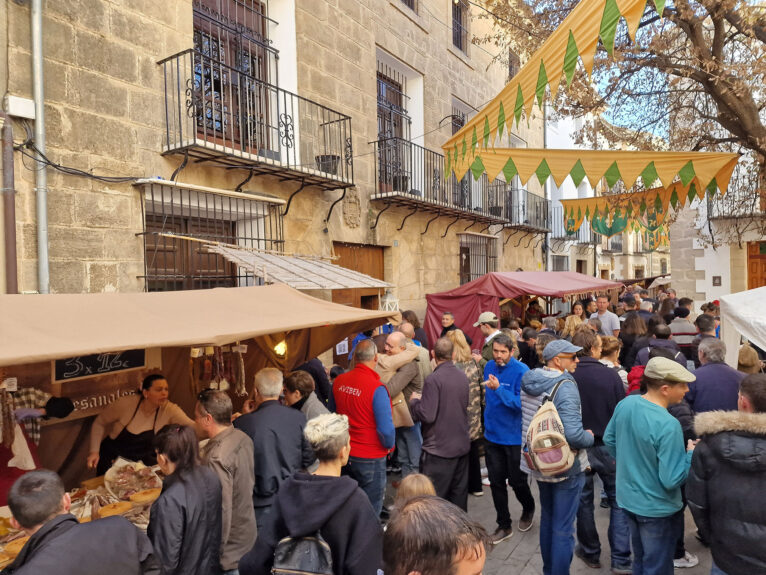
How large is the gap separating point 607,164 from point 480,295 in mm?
3580

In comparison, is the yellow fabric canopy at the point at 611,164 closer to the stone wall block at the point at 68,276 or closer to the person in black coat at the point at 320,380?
the person in black coat at the point at 320,380

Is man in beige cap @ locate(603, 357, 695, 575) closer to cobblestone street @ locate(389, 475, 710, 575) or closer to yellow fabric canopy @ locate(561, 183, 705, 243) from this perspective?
cobblestone street @ locate(389, 475, 710, 575)

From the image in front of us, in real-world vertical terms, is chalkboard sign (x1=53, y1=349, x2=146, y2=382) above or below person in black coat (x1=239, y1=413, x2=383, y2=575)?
above

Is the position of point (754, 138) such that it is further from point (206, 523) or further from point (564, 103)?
point (206, 523)

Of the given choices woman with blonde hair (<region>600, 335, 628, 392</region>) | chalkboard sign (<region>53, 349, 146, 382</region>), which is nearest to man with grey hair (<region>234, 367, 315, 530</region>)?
chalkboard sign (<region>53, 349, 146, 382</region>)

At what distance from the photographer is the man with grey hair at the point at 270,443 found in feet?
11.3

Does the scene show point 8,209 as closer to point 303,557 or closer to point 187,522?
point 187,522

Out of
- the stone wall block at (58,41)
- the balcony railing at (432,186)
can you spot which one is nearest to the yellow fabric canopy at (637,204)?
the balcony railing at (432,186)

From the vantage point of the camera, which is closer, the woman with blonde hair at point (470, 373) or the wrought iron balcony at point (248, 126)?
the woman with blonde hair at point (470, 373)

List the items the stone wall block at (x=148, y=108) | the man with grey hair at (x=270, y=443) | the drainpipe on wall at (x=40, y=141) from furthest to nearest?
the stone wall block at (x=148, y=108)
the drainpipe on wall at (x=40, y=141)
the man with grey hair at (x=270, y=443)

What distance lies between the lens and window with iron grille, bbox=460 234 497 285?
1280 cm

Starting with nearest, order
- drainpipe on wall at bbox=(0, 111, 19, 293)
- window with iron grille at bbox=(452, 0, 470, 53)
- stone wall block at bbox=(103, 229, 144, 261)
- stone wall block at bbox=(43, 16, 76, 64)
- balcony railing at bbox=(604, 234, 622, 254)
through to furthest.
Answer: drainpipe on wall at bbox=(0, 111, 19, 293), stone wall block at bbox=(43, 16, 76, 64), stone wall block at bbox=(103, 229, 144, 261), window with iron grille at bbox=(452, 0, 470, 53), balcony railing at bbox=(604, 234, 622, 254)

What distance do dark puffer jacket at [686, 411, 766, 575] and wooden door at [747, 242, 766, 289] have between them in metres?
11.7

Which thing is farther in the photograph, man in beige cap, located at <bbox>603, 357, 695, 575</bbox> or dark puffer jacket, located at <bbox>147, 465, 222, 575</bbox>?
man in beige cap, located at <bbox>603, 357, 695, 575</bbox>
